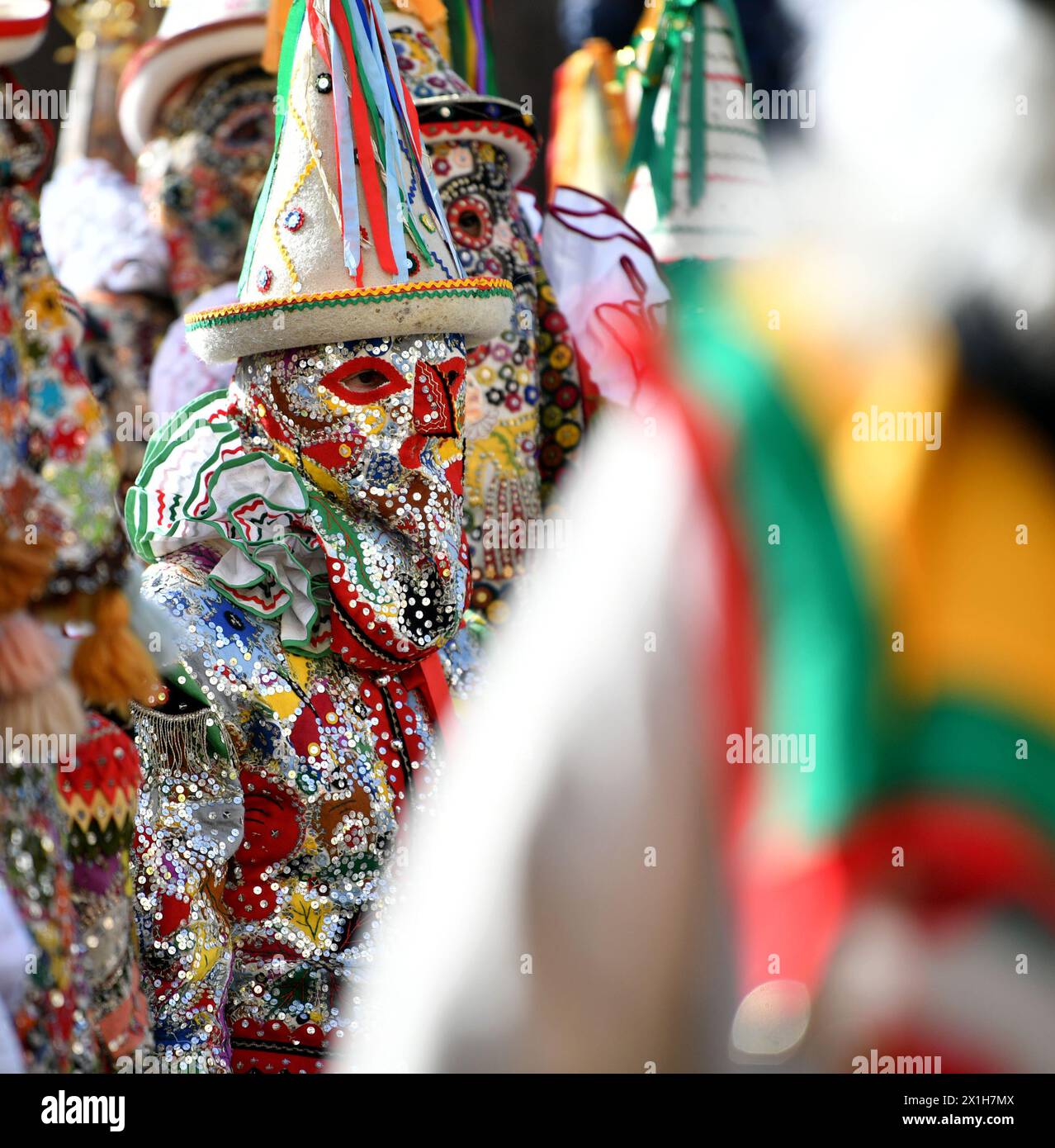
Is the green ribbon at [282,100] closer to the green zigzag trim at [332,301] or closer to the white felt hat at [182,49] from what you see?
the green zigzag trim at [332,301]

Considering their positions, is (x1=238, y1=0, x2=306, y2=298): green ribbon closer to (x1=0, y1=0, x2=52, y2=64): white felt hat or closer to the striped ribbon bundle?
the striped ribbon bundle

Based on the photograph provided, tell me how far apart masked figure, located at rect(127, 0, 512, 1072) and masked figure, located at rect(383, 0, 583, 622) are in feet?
2.44

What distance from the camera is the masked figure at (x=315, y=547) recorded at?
219 centimetres

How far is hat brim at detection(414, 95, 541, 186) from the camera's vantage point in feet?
10.4

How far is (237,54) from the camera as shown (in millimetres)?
3850

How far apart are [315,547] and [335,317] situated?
0.30m

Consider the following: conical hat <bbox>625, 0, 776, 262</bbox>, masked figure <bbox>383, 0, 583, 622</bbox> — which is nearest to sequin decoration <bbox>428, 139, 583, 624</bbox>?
masked figure <bbox>383, 0, 583, 622</bbox>

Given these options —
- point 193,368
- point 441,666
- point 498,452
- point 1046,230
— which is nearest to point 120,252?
point 193,368

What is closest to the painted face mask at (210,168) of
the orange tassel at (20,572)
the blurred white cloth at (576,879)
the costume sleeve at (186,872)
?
the costume sleeve at (186,872)

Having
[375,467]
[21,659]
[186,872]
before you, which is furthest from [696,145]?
[21,659]

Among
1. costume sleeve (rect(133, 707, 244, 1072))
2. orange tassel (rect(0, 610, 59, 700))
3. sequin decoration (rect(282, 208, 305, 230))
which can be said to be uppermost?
sequin decoration (rect(282, 208, 305, 230))

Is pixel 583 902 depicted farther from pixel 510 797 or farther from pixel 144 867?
pixel 144 867

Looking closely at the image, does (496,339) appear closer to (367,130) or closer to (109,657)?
(367,130)

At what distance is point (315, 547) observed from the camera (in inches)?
90.0
